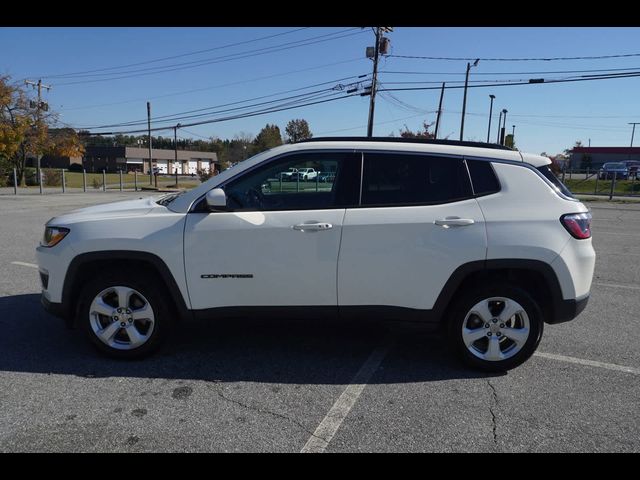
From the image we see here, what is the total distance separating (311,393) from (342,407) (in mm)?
289

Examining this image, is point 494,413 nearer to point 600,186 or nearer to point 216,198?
point 216,198

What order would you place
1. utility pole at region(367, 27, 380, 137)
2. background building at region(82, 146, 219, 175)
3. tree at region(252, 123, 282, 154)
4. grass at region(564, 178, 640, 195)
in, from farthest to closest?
1. background building at region(82, 146, 219, 175)
2. tree at region(252, 123, 282, 154)
3. grass at region(564, 178, 640, 195)
4. utility pole at region(367, 27, 380, 137)

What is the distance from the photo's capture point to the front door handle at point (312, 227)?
353 cm

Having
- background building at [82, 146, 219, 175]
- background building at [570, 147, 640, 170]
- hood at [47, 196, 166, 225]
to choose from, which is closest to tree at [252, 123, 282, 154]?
background building at [82, 146, 219, 175]

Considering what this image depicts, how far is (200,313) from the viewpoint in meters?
3.71

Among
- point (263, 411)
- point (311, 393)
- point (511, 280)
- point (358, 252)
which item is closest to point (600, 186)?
point (511, 280)

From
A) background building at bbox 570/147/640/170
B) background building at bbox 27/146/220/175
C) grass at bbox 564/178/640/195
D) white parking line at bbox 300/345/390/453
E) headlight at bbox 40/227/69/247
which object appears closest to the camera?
white parking line at bbox 300/345/390/453

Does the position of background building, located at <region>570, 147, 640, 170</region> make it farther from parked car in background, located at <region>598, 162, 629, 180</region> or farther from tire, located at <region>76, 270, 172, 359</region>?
tire, located at <region>76, 270, 172, 359</region>

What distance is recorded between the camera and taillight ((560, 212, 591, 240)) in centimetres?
354

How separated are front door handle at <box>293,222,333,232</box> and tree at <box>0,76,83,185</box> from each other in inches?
1333

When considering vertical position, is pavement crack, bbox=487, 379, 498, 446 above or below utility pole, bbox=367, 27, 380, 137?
below

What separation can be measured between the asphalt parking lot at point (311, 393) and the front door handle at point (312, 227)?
1.14 meters

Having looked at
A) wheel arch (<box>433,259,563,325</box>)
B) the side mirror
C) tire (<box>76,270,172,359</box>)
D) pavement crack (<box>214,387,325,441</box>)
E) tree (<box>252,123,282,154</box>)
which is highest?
tree (<box>252,123,282,154</box>)
